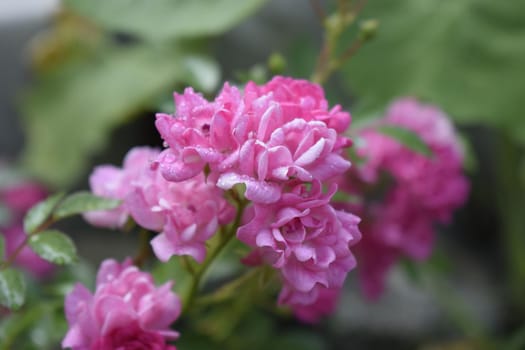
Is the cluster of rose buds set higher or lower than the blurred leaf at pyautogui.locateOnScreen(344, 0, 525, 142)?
higher

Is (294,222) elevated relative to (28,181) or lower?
elevated

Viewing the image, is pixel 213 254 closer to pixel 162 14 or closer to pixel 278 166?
pixel 278 166

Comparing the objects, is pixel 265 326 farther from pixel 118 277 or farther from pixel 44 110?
pixel 44 110

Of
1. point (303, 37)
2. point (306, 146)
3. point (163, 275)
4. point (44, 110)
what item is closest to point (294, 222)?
point (306, 146)

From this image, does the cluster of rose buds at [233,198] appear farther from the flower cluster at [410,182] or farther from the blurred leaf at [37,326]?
the flower cluster at [410,182]

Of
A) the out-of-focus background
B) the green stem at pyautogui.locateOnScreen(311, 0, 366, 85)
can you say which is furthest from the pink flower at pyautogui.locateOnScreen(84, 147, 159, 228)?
the green stem at pyautogui.locateOnScreen(311, 0, 366, 85)

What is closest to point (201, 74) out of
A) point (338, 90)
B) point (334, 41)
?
point (334, 41)

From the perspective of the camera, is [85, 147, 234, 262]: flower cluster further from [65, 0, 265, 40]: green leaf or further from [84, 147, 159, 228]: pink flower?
[65, 0, 265, 40]: green leaf
